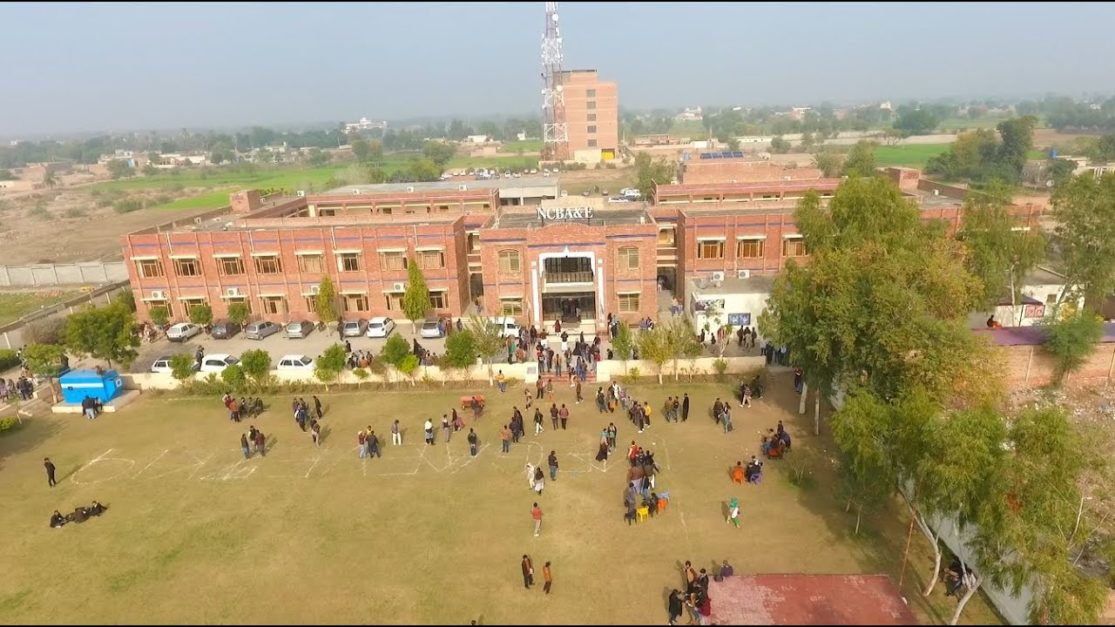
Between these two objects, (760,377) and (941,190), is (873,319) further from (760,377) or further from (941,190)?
(941,190)

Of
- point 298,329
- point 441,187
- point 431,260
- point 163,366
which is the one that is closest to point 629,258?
point 431,260

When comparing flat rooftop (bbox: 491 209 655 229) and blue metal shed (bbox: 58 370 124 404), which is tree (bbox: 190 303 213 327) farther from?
flat rooftop (bbox: 491 209 655 229)

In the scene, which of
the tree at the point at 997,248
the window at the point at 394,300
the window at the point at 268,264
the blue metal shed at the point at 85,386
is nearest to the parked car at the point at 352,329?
the window at the point at 394,300

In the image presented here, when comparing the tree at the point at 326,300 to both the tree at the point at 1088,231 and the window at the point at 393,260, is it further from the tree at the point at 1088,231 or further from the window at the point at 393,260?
the tree at the point at 1088,231

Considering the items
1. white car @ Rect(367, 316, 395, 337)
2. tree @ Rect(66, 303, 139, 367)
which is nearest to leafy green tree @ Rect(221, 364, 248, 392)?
tree @ Rect(66, 303, 139, 367)

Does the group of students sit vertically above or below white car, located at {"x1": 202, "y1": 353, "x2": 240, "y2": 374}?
below

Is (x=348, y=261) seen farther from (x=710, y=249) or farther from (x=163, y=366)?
(x=710, y=249)

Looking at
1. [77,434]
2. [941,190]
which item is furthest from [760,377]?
[941,190]
